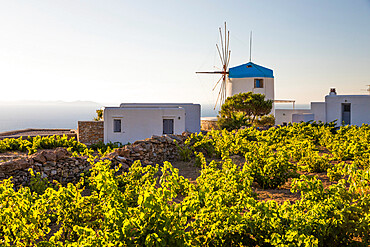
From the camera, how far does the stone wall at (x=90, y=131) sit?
78.7 ft

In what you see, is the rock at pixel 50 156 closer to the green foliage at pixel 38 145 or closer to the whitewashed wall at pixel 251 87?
the green foliage at pixel 38 145

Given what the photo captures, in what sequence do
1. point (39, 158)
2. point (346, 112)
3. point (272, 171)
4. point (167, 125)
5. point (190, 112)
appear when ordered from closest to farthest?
point (272, 171)
point (39, 158)
point (167, 125)
point (346, 112)
point (190, 112)

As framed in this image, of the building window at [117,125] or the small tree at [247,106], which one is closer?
the building window at [117,125]

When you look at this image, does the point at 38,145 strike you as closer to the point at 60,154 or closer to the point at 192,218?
the point at 60,154

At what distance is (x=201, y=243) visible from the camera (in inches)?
150

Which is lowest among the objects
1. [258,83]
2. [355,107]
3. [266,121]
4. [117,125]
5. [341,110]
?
[117,125]

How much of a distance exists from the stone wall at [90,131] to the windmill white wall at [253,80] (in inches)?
695

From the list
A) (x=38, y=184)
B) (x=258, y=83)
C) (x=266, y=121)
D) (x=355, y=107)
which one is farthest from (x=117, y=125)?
(x=258, y=83)

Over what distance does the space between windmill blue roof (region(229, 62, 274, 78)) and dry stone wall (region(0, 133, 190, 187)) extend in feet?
95.4

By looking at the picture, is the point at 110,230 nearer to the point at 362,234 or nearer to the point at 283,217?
the point at 283,217

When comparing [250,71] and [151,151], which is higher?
[250,71]

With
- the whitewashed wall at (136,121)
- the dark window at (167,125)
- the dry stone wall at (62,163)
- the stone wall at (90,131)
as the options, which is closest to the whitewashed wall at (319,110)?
the dark window at (167,125)

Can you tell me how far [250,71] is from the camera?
37.5 m

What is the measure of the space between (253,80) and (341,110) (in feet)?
39.7
